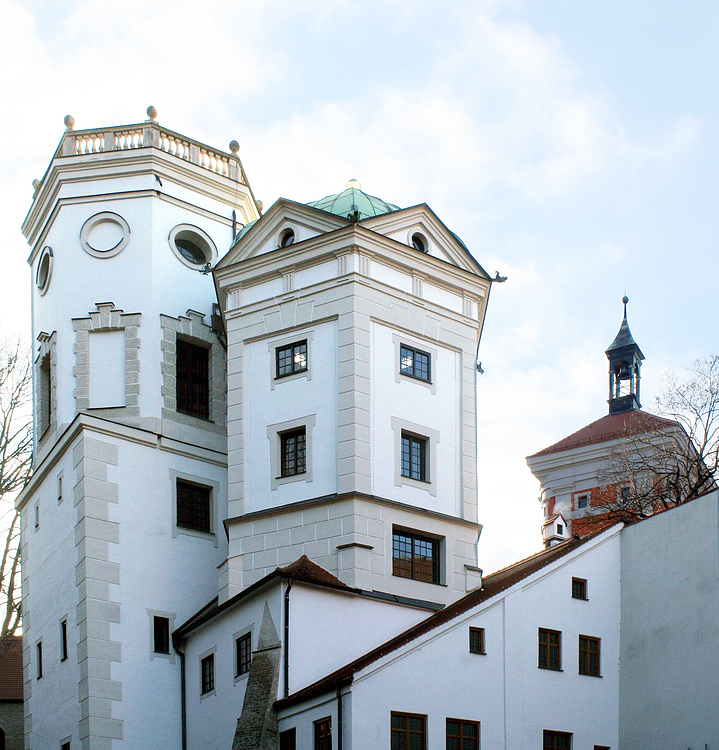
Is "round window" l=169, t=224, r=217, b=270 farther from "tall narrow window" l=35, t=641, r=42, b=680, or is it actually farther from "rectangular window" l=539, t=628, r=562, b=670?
"rectangular window" l=539, t=628, r=562, b=670

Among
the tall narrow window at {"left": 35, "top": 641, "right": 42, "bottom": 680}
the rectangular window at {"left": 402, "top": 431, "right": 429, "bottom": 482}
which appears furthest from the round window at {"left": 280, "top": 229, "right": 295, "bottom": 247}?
the tall narrow window at {"left": 35, "top": 641, "right": 42, "bottom": 680}

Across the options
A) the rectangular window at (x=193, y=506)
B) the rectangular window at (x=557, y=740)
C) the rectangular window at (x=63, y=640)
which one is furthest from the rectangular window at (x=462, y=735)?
the rectangular window at (x=63, y=640)

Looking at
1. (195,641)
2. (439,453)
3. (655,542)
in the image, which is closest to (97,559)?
(195,641)

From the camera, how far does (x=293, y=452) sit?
36.6 metres

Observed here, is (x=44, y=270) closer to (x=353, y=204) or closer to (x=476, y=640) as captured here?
(x=353, y=204)

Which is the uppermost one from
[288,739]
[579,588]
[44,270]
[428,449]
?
[44,270]

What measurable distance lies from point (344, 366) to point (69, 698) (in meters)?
11.6

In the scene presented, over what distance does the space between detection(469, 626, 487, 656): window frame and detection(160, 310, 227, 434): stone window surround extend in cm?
1269

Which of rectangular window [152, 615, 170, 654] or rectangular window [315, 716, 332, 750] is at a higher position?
rectangular window [152, 615, 170, 654]

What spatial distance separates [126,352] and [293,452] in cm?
727

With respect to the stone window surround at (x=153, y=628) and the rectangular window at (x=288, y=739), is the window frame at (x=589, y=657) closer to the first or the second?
the rectangular window at (x=288, y=739)

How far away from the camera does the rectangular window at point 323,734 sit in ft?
94.9

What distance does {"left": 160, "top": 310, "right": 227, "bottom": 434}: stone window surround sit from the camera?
134 ft

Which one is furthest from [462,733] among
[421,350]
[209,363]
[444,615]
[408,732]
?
[209,363]
